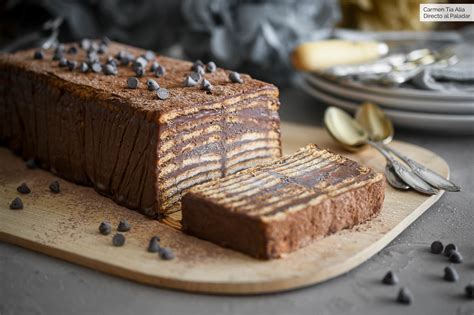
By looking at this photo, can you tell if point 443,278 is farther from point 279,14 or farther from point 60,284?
point 279,14

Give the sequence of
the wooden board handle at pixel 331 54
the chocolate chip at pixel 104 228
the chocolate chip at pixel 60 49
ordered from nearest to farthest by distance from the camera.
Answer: the chocolate chip at pixel 104 228, the chocolate chip at pixel 60 49, the wooden board handle at pixel 331 54

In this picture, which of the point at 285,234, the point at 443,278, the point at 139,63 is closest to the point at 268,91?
the point at 139,63

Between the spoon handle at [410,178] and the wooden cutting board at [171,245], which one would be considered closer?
the wooden cutting board at [171,245]

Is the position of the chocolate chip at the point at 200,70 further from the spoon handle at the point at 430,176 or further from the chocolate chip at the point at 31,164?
the spoon handle at the point at 430,176

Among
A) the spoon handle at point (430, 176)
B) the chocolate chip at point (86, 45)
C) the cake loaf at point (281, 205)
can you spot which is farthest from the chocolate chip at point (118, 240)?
the chocolate chip at point (86, 45)

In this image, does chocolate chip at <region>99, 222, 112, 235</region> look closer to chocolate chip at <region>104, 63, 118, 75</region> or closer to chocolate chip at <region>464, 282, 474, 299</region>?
chocolate chip at <region>104, 63, 118, 75</region>

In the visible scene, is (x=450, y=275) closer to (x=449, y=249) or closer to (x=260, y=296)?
(x=449, y=249)

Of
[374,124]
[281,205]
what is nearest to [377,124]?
[374,124]
